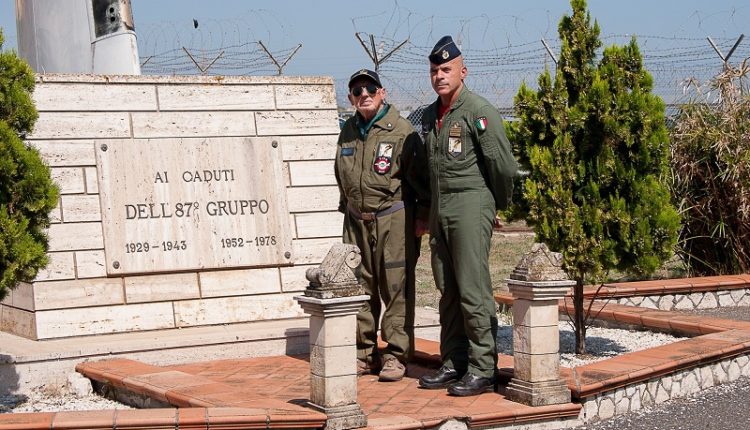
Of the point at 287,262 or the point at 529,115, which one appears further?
the point at 287,262

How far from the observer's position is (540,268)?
6.53m

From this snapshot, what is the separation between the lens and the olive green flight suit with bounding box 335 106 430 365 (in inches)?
292

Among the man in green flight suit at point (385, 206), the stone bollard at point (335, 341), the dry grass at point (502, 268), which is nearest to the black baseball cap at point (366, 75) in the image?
the man in green flight suit at point (385, 206)

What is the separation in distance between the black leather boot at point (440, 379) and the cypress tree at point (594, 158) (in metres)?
1.44

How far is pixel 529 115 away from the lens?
27.2ft

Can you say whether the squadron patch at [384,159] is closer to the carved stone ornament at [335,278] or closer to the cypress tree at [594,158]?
the cypress tree at [594,158]

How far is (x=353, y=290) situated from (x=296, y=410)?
665 millimetres

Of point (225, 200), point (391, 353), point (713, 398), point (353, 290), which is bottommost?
point (713, 398)

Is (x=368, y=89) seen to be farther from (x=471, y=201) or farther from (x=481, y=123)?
(x=471, y=201)

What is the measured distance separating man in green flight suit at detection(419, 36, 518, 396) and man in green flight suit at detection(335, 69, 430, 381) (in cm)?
41

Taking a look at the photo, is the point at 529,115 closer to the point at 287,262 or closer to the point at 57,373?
the point at 287,262

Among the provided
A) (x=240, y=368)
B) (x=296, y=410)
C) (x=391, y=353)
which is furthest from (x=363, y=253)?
(x=296, y=410)

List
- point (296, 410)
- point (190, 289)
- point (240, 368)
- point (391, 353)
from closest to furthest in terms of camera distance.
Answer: point (296, 410) < point (391, 353) < point (240, 368) < point (190, 289)

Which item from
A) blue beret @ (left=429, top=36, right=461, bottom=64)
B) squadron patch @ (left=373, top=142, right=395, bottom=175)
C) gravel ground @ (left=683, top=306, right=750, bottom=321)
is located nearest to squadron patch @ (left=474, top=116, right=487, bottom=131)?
blue beret @ (left=429, top=36, right=461, bottom=64)
